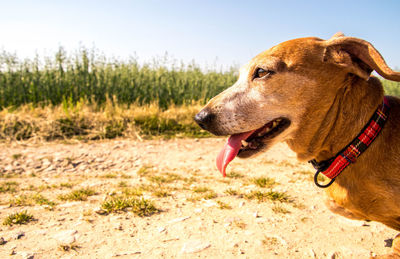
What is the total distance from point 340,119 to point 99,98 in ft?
29.1

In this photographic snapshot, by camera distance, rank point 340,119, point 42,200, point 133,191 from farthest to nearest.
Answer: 1. point 133,191
2. point 42,200
3. point 340,119

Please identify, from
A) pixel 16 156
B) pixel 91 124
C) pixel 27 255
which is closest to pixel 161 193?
pixel 27 255

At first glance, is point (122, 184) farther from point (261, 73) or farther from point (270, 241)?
point (261, 73)

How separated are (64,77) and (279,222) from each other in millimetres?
8902

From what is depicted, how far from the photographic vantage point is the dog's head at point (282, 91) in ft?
7.66

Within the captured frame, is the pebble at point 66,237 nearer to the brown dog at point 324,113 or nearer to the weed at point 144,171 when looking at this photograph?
the brown dog at point 324,113

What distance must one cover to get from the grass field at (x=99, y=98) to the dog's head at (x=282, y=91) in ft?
16.3

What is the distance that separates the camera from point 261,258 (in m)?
2.44

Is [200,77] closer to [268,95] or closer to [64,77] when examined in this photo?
[64,77]

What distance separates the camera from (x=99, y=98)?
32.9 ft

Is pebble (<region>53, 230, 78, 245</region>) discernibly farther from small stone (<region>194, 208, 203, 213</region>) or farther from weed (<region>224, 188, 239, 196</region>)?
weed (<region>224, 188, 239, 196</region>)

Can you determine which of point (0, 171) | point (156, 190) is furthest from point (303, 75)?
point (0, 171)

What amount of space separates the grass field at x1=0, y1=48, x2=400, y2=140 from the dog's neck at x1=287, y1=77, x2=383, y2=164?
17.2ft

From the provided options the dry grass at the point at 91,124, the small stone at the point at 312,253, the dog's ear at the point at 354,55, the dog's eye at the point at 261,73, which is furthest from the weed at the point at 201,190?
the dry grass at the point at 91,124
